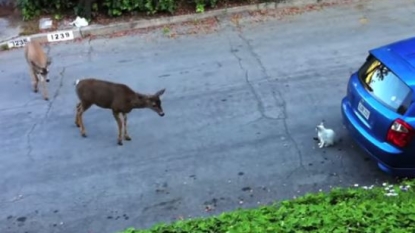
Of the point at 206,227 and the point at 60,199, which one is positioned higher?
the point at 206,227

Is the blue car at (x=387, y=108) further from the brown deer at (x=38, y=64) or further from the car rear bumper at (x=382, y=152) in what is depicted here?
the brown deer at (x=38, y=64)

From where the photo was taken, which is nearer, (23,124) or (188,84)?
(23,124)

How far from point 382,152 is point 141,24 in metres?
8.14

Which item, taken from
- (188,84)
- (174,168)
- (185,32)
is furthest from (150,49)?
(174,168)

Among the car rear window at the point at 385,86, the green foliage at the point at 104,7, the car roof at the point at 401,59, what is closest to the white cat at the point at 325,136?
the car rear window at the point at 385,86

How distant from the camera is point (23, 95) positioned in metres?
11.8

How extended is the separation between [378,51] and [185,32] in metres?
6.40

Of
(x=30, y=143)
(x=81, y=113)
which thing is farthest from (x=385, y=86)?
(x=30, y=143)

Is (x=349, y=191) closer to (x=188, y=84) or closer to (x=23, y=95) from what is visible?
(x=188, y=84)

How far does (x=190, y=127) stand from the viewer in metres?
10.2

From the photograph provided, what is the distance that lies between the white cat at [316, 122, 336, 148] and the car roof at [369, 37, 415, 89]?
135 cm

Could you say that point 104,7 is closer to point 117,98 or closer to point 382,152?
point 117,98

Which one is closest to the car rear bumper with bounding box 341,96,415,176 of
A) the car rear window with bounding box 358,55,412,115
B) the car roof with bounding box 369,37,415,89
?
the car rear window with bounding box 358,55,412,115

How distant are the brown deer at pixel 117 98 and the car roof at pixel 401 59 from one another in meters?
3.17
